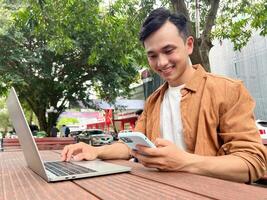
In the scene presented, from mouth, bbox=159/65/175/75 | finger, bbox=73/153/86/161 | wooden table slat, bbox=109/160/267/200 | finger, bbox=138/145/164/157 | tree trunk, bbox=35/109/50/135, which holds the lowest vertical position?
wooden table slat, bbox=109/160/267/200

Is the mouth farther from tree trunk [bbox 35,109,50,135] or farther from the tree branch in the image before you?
tree trunk [bbox 35,109,50,135]

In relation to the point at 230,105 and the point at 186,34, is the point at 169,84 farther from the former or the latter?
the point at 230,105

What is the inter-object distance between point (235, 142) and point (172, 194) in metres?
0.67

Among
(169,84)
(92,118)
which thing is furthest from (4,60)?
(92,118)

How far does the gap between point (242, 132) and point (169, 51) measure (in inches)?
22.7

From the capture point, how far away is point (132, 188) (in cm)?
102

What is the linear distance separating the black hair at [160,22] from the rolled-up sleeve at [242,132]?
430 mm

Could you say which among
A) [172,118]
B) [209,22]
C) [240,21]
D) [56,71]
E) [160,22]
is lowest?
[172,118]

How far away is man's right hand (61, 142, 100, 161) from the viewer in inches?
69.9

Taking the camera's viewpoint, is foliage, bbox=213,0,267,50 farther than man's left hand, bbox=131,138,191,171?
Yes

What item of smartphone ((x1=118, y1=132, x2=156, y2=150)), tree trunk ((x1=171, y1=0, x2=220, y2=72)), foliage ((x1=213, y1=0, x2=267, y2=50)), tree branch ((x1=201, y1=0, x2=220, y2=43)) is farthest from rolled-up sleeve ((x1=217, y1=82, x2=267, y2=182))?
foliage ((x1=213, y1=0, x2=267, y2=50))

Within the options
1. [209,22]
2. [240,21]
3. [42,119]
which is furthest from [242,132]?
[42,119]

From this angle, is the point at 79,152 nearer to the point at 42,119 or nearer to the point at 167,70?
the point at 167,70

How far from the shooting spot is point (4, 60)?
13.7 meters
